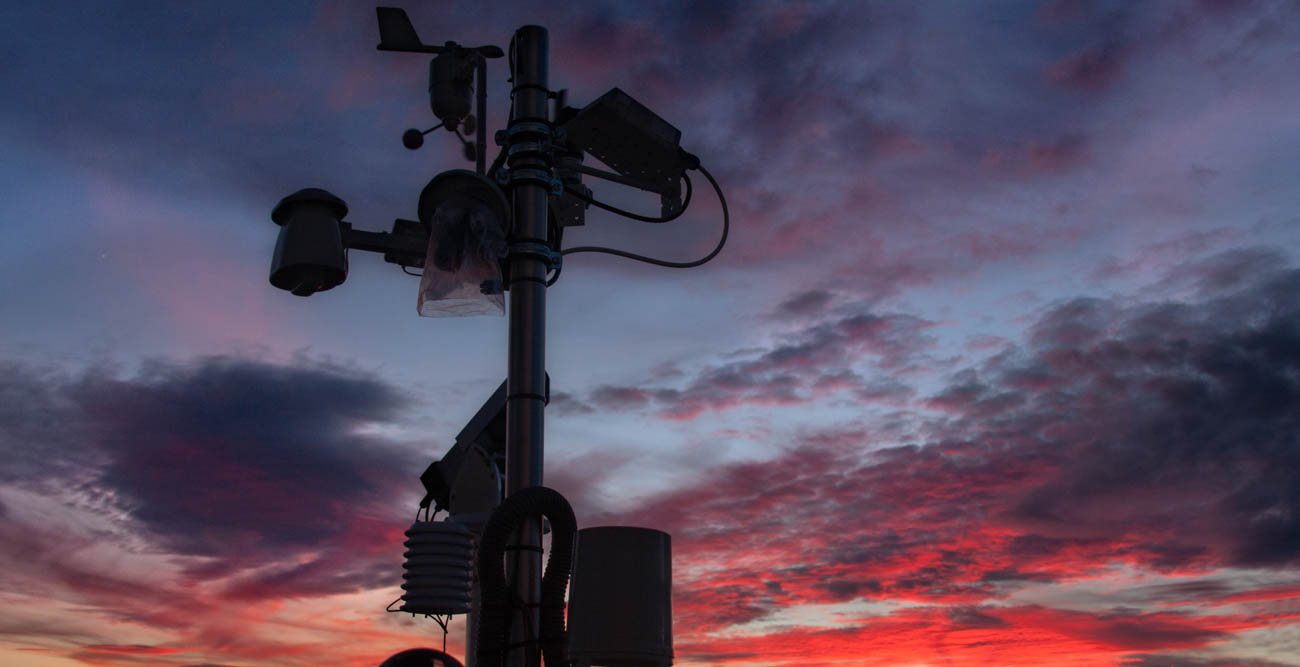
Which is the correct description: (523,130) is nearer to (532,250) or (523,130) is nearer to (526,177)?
(526,177)

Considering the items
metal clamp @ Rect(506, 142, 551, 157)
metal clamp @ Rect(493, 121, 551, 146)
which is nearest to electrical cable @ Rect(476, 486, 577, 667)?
metal clamp @ Rect(506, 142, 551, 157)

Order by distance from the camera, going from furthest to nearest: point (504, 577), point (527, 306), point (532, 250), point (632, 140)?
1. point (632, 140)
2. point (532, 250)
3. point (527, 306)
4. point (504, 577)

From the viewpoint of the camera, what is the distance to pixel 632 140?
9.38m

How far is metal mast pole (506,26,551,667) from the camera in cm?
781

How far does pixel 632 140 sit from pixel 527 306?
1.80 m

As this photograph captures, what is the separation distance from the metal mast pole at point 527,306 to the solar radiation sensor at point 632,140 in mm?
362

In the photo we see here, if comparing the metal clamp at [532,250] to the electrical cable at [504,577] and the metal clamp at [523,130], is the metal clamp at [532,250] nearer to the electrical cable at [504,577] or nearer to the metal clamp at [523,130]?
the metal clamp at [523,130]

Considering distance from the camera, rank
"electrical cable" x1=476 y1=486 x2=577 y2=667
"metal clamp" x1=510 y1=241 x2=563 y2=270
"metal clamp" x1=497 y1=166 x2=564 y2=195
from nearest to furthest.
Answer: "electrical cable" x1=476 y1=486 x2=577 y2=667
"metal clamp" x1=510 y1=241 x2=563 y2=270
"metal clamp" x1=497 y1=166 x2=564 y2=195

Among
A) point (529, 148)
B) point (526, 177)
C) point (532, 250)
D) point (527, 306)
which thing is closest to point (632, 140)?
point (529, 148)

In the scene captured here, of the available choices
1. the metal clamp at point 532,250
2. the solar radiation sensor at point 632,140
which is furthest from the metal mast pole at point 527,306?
the solar radiation sensor at point 632,140

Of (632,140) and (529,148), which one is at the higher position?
(632,140)

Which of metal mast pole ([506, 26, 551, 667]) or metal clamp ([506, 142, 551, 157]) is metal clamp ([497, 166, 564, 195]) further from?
metal clamp ([506, 142, 551, 157])

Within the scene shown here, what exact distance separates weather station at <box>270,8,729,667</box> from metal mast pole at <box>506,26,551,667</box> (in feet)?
0.04

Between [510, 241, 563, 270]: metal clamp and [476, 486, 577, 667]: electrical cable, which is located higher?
[510, 241, 563, 270]: metal clamp
